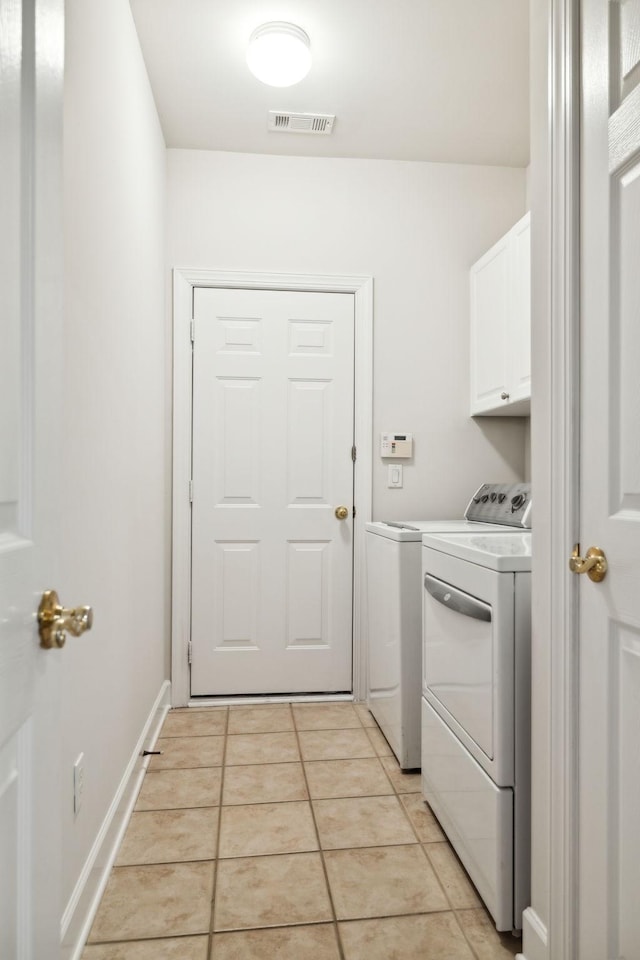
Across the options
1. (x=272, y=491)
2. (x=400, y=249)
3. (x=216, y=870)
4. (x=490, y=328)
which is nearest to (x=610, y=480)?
(x=216, y=870)

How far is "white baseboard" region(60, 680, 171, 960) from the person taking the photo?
131 centimetres

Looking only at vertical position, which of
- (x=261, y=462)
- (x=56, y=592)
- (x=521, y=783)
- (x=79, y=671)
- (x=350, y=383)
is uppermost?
(x=350, y=383)

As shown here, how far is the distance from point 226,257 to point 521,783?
2.56m

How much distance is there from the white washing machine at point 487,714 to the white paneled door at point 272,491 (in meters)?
1.23

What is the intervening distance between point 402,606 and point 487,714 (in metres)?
0.81

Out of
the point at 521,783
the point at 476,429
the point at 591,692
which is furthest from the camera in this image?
the point at 476,429

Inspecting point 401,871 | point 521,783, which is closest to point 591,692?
point 521,783

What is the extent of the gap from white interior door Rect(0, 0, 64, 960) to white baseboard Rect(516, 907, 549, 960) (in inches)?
38.5

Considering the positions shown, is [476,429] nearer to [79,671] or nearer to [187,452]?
[187,452]

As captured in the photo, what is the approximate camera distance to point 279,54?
2189mm

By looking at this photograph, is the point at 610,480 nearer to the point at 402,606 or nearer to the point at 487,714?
the point at 487,714

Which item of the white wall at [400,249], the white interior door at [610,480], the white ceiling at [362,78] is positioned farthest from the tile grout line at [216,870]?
the white ceiling at [362,78]

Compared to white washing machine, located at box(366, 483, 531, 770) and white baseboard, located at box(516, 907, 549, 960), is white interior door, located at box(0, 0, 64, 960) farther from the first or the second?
white washing machine, located at box(366, 483, 531, 770)

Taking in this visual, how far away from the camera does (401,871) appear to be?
1669 mm
